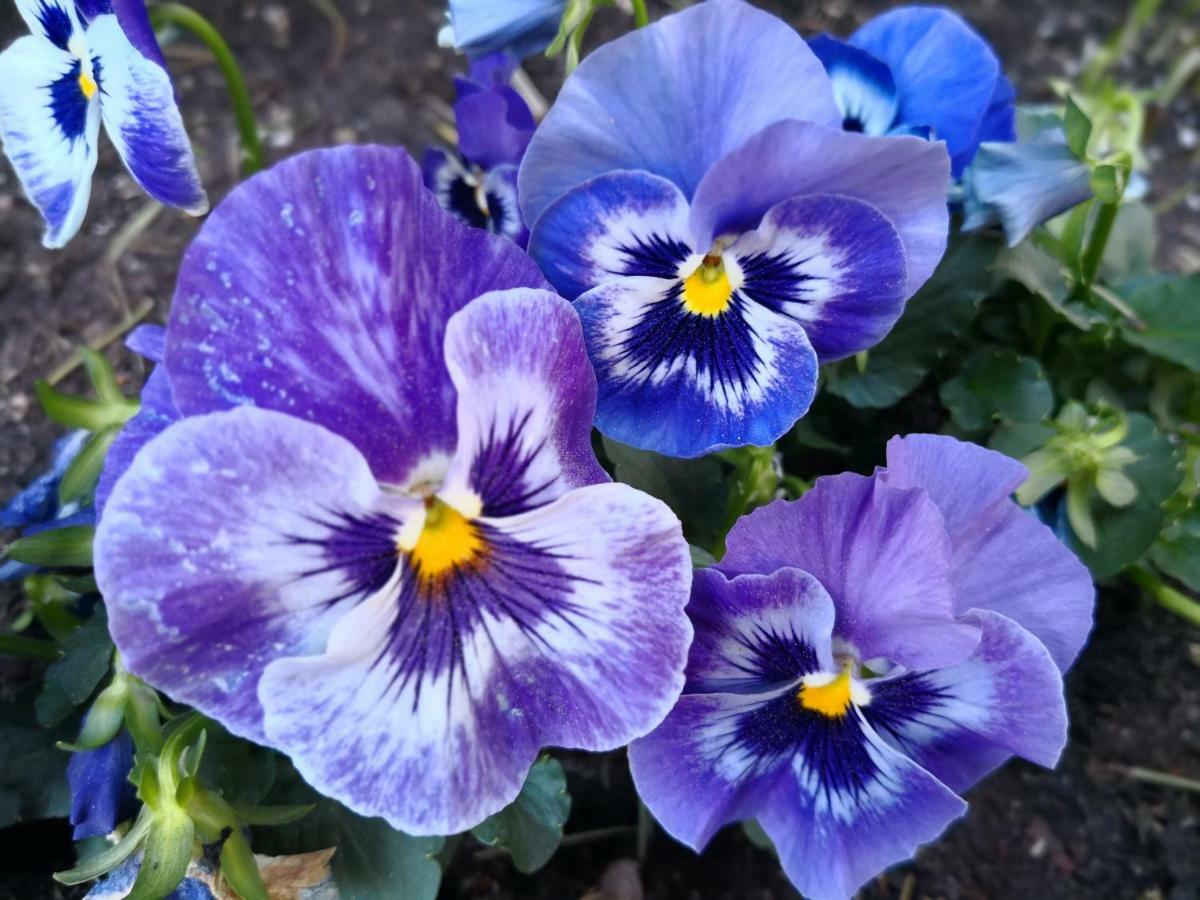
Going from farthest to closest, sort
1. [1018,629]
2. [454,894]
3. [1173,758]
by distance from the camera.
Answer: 1. [1173,758]
2. [454,894]
3. [1018,629]

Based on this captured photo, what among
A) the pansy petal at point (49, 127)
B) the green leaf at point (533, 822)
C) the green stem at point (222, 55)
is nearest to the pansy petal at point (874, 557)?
the green leaf at point (533, 822)

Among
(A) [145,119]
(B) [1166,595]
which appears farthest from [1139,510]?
(A) [145,119]

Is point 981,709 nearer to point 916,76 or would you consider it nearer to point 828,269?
point 828,269

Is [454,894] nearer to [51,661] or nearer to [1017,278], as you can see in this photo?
[51,661]

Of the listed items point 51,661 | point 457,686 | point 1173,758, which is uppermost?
point 457,686

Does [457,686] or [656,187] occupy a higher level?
[656,187]

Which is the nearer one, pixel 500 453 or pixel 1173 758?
pixel 500 453

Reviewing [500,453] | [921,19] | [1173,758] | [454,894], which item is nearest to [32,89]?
[500,453]
